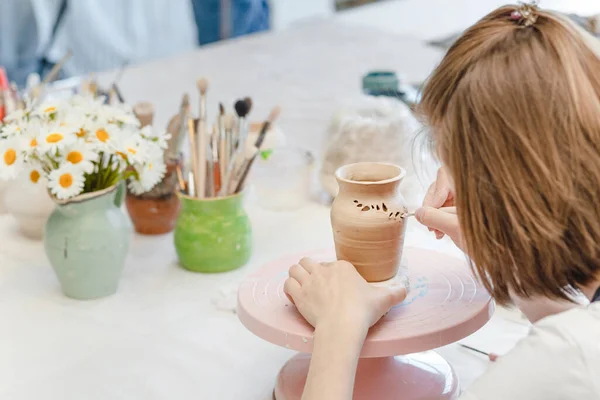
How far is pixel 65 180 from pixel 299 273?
1.22 ft

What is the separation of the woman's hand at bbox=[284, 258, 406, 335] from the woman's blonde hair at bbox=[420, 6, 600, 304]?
11 cm

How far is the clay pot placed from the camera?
32.1 inches

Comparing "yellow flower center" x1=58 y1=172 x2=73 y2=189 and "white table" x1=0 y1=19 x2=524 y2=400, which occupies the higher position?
"yellow flower center" x1=58 y1=172 x2=73 y2=189

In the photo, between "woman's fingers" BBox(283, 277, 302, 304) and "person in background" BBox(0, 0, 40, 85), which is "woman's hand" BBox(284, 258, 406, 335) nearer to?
"woman's fingers" BBox(283, 277, 302, 304)

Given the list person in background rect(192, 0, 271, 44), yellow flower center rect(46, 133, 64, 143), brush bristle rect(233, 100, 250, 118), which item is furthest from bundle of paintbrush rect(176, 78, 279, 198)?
person in background rect(192, 0, 271, 44)

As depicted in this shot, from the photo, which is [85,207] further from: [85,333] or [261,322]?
[261,322]

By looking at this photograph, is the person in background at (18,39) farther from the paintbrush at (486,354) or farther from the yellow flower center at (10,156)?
the paintbrush at (486,354)

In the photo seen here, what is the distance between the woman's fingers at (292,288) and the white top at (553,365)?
0.71 feet

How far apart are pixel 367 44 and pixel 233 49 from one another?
0.41 meters

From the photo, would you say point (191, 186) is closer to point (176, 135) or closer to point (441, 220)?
point (176, 135)

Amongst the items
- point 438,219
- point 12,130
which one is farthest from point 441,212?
point 12,130

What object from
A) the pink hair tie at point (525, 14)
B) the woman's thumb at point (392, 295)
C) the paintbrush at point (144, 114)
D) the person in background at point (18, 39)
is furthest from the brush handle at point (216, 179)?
the person in background at point (18, 39)

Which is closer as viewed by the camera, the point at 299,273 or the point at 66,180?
the point at 299,273

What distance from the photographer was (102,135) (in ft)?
3.35
